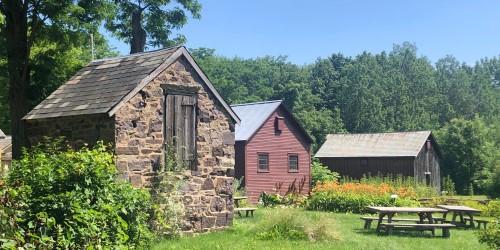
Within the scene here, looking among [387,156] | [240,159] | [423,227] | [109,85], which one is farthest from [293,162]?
[109,85]

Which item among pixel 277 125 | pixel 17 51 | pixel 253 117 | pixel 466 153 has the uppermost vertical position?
pixel 17 51

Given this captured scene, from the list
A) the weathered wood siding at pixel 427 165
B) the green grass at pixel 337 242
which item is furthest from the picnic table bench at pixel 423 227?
the weathered wood siding at pixel 427 165

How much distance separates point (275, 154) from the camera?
34.4 metres

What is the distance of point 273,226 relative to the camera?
50.2 ft

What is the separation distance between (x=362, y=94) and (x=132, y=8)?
55165 millimetres

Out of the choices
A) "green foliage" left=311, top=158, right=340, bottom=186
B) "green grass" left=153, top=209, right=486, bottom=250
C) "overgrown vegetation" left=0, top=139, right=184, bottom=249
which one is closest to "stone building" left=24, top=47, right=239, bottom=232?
"green grass" left=153, top=209, right=486, bottom=250

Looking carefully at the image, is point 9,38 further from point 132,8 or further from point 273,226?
point 132,8

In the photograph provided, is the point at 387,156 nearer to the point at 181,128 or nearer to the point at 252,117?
the point at 252,117

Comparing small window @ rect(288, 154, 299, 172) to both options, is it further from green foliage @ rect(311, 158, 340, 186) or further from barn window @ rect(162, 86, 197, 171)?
barn window @ rect(162, 86, 197, 171)

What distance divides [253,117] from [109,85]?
63.5 feet

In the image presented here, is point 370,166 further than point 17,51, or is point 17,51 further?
point 370,166

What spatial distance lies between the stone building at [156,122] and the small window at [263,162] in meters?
16.4

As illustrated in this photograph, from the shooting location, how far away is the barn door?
15.5 m

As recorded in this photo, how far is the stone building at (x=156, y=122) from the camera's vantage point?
1445cm
